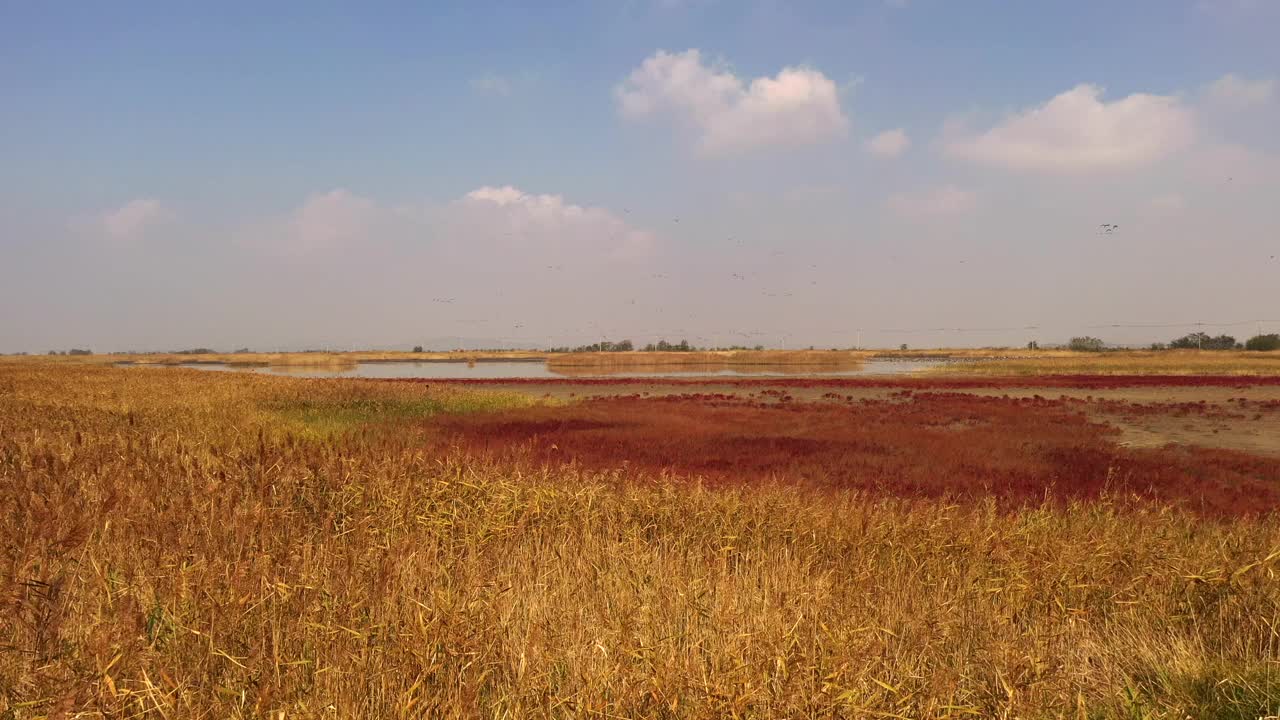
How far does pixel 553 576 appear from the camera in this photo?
4.79 m

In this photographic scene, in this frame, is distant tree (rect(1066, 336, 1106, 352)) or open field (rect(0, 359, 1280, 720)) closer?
open field (rect(0, 359, 1280, 720))

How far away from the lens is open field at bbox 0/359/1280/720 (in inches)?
121

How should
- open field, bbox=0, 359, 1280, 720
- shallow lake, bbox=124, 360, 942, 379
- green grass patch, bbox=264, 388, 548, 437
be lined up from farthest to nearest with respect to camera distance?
Result: 1. shallow lake, bbox=124, 360, 942, 379
2. green grass patch, bbox=264, 388, 548, 437
3. open field, bbox=0, 359, 1280, 720

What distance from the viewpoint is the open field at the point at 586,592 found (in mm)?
3068

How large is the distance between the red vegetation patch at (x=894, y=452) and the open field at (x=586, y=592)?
22 cm

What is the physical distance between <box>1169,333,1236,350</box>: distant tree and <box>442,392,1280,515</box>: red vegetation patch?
155452mm

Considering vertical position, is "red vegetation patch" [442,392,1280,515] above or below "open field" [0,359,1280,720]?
below

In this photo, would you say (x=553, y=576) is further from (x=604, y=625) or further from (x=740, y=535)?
(x=740, y=535)

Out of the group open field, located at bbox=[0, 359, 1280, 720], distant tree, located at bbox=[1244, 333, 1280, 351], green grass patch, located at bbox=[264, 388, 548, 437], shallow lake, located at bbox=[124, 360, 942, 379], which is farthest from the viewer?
distant tree, located at bbox=[1244, 333, 1280, 351]

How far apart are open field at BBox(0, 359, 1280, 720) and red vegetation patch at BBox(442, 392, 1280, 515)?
0.73 feet

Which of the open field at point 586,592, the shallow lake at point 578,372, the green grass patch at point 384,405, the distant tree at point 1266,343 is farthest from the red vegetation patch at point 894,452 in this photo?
the distant tree at point 1266,343

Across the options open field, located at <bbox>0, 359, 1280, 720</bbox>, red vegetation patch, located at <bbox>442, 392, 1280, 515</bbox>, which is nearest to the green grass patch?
red vegetation patch, located at <bbox>442, 392, 1280, 515</bbox>

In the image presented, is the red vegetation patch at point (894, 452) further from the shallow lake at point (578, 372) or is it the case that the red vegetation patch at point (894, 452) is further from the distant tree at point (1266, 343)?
the distant tree at point (1266, 343)

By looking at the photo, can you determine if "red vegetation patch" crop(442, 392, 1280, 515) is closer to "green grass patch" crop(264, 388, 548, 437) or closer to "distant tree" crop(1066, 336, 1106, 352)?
"green grass patch" crop(264, 388, 548, 437)
